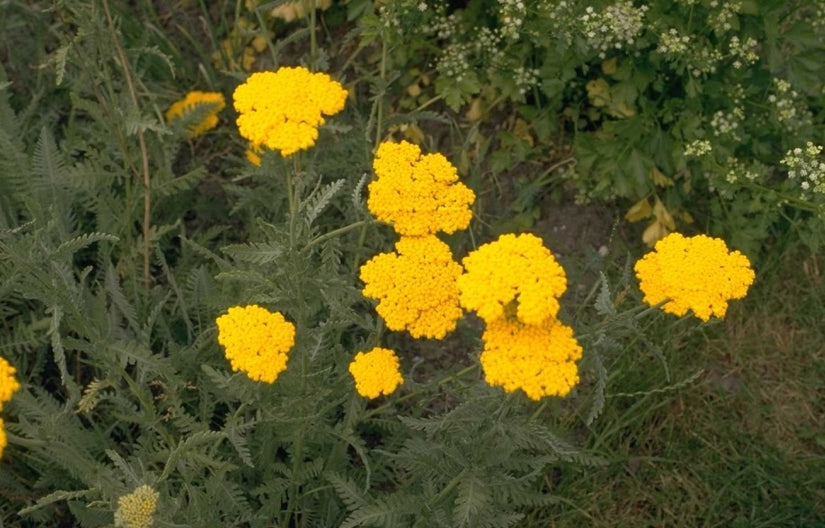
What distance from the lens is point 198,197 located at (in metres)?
3.82

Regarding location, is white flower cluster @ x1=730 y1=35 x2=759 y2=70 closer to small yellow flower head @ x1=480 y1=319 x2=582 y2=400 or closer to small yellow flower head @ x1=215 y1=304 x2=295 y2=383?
small yellow flower head @ x1=480 y1=319 x2=582 y2=400

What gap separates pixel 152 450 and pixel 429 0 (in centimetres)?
209

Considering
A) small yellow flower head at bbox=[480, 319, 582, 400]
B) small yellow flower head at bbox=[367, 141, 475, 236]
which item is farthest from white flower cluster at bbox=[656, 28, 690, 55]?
small yellow flower head at bbox=[480, 319, 582, 400]

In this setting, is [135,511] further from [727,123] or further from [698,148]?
[727,123]

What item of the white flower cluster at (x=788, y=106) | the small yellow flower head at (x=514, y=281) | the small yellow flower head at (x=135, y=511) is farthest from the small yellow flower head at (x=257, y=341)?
the white flower cluster at (x=788, y=106)

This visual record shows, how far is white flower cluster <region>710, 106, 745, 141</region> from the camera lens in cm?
330

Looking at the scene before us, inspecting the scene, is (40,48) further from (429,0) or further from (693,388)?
(693,388)

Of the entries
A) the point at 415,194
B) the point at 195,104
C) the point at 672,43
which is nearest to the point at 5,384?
the point at 415,194

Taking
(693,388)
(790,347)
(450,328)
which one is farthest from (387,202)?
(790,347)

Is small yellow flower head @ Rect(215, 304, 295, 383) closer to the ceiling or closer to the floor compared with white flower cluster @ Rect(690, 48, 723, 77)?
closer to the floor

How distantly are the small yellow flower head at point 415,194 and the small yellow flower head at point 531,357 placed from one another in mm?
322

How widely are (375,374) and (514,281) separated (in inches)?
23.5

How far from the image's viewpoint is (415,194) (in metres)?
2.18

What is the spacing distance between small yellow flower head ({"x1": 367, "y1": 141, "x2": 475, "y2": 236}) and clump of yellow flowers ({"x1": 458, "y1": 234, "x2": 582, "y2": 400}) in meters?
0.23
